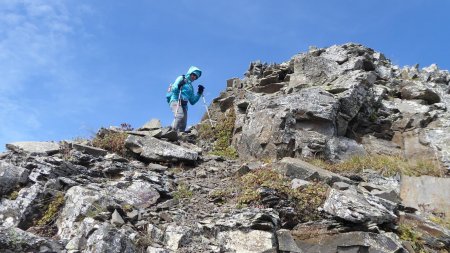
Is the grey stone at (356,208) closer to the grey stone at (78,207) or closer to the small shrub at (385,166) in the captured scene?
the small shrub at (385,166)

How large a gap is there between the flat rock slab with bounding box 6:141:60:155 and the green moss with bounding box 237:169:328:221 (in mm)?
5844

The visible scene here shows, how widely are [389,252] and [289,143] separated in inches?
284

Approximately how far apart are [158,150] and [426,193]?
8.34 m

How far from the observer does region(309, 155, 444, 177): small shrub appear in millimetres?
15641

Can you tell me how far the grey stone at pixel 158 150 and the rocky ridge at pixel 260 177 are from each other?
1.5 inches

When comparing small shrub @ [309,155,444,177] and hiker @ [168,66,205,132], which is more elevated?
hiker @ [168,66,205,132]

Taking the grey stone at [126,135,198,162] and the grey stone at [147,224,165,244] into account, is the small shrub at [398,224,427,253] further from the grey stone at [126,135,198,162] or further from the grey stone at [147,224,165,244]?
the grey stone at [126,135,198,162]

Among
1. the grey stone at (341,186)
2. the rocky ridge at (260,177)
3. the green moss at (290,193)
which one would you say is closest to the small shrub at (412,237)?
the rocky ridge at (260,177)

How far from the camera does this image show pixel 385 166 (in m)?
15.8

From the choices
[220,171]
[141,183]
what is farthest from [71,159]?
[220,171]

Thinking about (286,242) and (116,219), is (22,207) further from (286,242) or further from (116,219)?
(286,242)

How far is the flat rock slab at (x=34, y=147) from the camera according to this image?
→ 45.8 ft

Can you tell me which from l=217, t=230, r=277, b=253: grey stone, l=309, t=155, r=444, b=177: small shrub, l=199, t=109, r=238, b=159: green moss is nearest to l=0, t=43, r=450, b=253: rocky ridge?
l=217, t=230, r=277, b=253: grey stone

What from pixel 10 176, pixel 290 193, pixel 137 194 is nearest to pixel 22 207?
pixel 10 176
